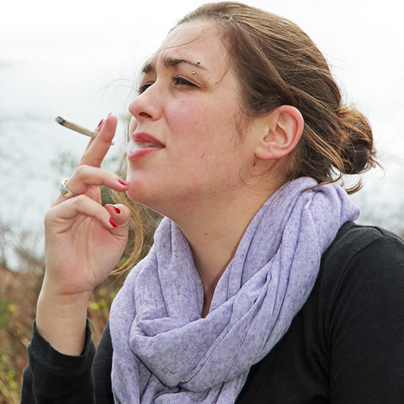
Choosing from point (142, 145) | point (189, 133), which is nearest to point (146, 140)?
point (142, 145)

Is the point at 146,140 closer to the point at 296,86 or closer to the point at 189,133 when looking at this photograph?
the point at 189,133

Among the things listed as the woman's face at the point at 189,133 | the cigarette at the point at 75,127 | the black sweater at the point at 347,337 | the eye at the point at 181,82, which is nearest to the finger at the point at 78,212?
the woman's face at the point at 189,133

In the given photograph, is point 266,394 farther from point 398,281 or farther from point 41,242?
point 41,242

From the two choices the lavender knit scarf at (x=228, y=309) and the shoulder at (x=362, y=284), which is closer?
the shoulder at (x=362, y=284)

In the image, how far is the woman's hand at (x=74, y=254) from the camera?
1.97 meters

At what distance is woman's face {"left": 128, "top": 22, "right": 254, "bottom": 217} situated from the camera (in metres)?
1.84

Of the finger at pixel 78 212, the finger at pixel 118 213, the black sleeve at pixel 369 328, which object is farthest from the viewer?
the finger at pixel 118 213

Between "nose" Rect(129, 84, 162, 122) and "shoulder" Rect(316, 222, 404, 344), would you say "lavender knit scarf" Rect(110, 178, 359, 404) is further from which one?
"nose" Rect(129, 84, 162, 122)

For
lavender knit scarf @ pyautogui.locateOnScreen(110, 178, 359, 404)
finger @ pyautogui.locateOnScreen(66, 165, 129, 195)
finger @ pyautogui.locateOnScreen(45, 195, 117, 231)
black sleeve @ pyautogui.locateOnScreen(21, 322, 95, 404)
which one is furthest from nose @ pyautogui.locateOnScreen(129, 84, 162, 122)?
black sleeve @ pyautogui.locateOnScreen(21, 322, 95, 404)

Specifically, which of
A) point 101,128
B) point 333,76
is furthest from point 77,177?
point 333,76

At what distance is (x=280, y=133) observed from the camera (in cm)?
199

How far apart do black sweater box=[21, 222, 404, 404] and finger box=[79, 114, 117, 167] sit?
0.98 meters

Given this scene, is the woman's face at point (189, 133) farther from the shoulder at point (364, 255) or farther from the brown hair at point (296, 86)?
the shoulder at point (364, 255)

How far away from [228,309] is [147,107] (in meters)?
0.81
